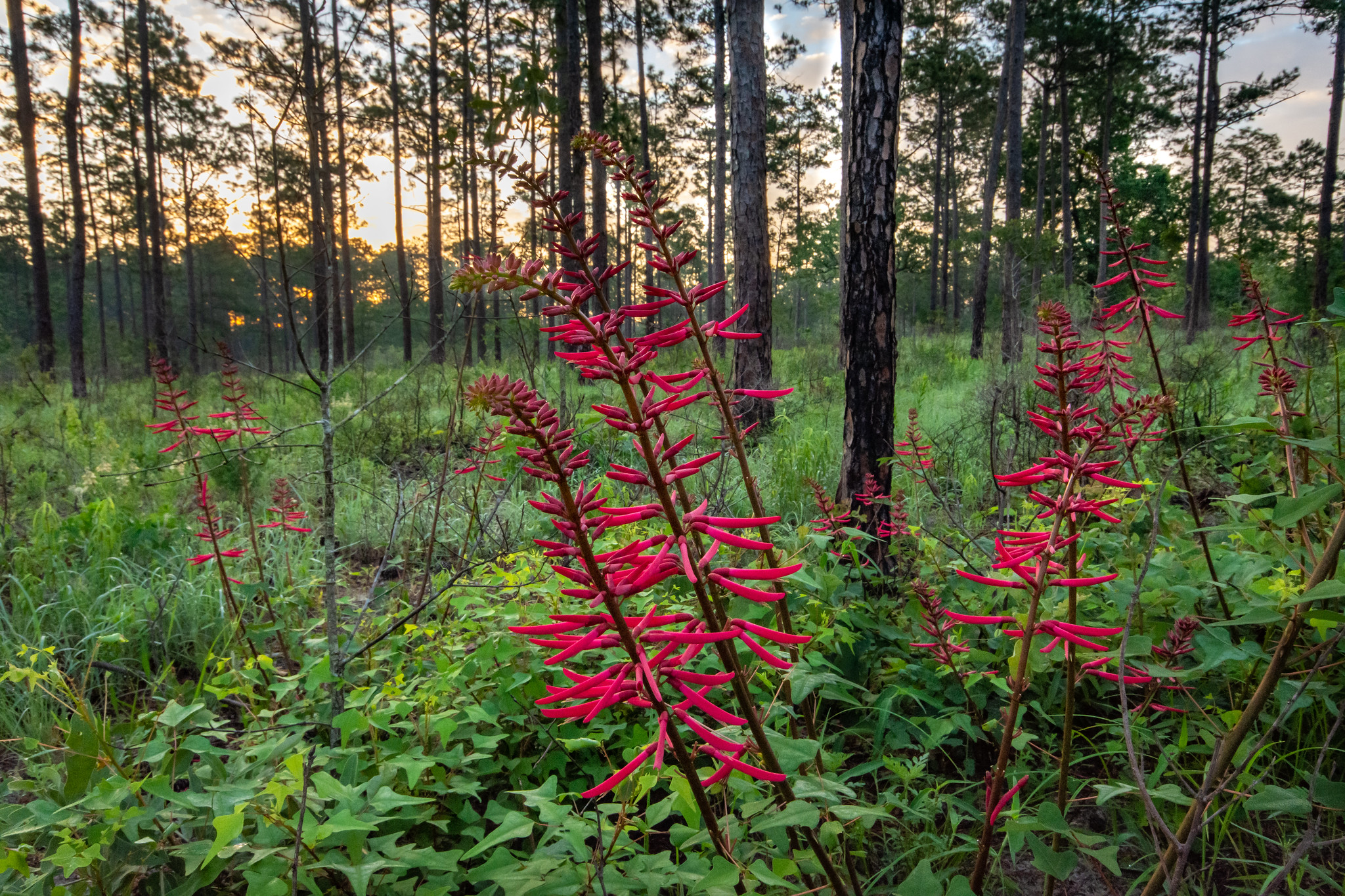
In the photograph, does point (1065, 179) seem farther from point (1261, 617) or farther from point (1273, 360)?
point (1261, 617)

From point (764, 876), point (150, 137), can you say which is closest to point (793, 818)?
point (764, 876)

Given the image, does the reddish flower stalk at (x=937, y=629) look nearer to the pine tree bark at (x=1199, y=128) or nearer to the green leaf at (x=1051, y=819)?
the green leaf at (x=1051, y=819)

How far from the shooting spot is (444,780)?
1.48 meters

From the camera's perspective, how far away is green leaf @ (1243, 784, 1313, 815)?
928mm

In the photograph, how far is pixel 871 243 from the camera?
2.62m

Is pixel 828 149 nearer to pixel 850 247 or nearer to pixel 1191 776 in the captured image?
pixel 850 247

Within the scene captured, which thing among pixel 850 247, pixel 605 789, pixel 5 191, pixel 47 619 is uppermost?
pixel 5 191

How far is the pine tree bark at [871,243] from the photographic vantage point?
8.42ft

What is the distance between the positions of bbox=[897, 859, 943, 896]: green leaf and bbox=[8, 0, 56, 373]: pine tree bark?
16.0 metres

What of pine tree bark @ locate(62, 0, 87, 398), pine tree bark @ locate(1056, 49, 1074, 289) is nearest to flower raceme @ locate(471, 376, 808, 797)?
pine tree bark @ locate(62, 0, 87, 398)

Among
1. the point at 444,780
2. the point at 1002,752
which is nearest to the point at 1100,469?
the point at 1002,752

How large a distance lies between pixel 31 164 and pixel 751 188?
1380cm

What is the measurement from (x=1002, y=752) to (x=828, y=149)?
24559 millimetres

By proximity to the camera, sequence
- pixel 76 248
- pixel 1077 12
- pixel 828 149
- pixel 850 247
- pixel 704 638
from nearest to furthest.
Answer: pixel 704 638, pixel 850 247, pixel 76 248, pixel 1077 12, pixel 828 149
